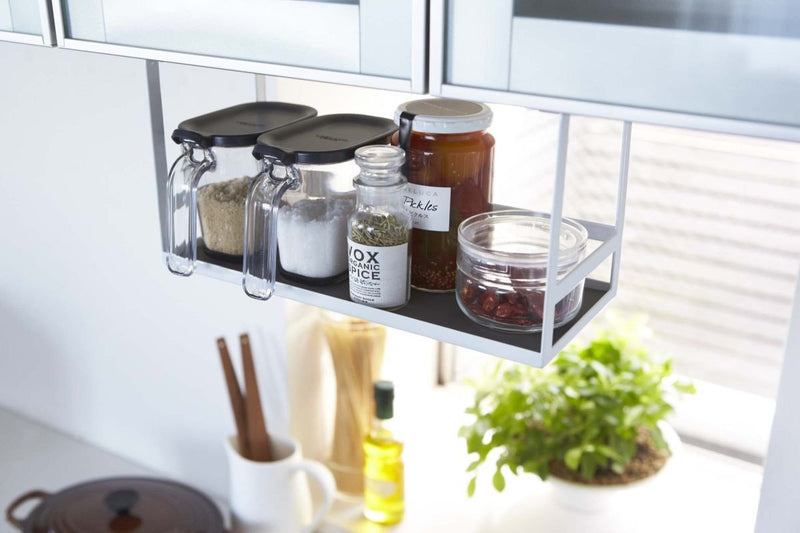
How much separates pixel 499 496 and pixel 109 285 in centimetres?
70

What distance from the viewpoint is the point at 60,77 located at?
51.3 inches

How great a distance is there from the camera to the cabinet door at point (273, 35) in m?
0.61

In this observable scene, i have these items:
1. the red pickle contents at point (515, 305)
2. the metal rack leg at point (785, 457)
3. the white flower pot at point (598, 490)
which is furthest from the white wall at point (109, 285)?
the metal rack leg at point (785, 457)

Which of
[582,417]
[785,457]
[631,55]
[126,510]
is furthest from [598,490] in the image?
[631,55]

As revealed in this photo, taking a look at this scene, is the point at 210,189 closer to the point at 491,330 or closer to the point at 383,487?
the point at 491,330

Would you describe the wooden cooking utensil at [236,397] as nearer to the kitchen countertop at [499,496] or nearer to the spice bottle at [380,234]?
the kitchen countertop at [499,496]

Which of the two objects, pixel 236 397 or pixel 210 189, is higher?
pixel 210 189

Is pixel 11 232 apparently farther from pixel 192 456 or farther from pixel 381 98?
pixel 381 98

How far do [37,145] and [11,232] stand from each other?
200mm

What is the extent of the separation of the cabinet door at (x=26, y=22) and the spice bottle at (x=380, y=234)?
332mm

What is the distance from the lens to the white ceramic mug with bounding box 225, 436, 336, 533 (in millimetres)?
1164

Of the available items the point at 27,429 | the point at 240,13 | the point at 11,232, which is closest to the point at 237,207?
the point at 240,13

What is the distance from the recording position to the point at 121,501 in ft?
3.74

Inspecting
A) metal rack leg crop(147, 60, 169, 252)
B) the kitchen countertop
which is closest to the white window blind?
the kitchen countertop
